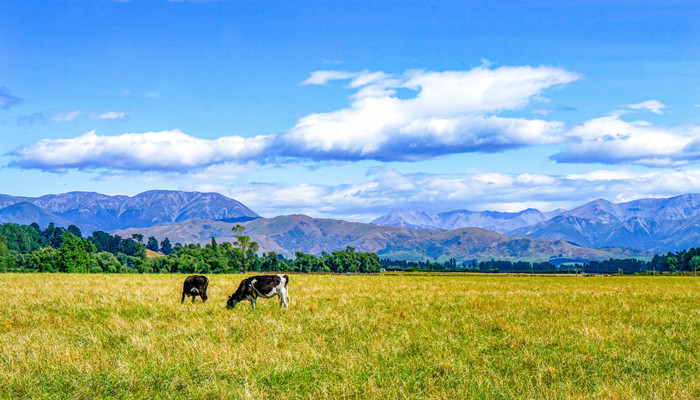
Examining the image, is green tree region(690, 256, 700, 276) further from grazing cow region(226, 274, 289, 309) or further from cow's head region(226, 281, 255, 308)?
cow's head region(226, 281, 255, 308)

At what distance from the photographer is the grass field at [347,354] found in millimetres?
10523

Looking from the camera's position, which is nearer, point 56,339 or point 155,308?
point 56,339

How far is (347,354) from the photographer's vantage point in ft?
43.3

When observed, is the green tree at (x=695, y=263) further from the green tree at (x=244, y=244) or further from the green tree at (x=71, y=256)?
the green tree at (x=71, y=256)

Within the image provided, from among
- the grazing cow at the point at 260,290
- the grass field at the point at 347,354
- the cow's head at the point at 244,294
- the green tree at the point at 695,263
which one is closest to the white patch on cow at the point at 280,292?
the grazing cow at the point at 260,290


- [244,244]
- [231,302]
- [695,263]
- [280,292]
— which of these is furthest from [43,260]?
[695,263]

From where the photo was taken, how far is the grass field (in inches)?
414

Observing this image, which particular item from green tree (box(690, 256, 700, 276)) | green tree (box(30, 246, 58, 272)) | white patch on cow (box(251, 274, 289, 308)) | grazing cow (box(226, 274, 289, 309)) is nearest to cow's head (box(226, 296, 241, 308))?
grazing cow (box(226, 274, 289, 309))

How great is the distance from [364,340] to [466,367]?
415 centimetres

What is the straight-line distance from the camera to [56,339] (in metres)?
15.1

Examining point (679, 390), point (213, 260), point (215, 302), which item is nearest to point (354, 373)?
point (679, 390)

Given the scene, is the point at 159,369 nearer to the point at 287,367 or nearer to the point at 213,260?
the point at 287,367

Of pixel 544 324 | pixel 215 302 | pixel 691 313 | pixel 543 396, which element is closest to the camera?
pixel 543 396

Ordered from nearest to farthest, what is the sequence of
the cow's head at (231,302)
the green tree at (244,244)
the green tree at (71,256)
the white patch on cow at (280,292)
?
the cow's head at (231,302), the white patch on cow at (280,292), the green tree at (71,256), the green tree at (244,244)
